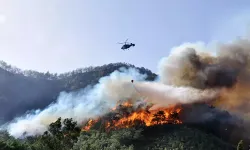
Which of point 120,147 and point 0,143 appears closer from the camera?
point 0,143

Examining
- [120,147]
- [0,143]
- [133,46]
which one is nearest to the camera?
[0,143]

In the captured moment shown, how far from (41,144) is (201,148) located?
281ft

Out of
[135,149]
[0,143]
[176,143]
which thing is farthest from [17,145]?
[176,143]

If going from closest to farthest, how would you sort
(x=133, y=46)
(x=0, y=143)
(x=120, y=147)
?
(x=0, y=143)
(x=133, y=46)
(x=120, y=147)

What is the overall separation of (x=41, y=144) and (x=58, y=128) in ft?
57.4

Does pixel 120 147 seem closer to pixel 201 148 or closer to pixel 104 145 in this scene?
pixel 104 145

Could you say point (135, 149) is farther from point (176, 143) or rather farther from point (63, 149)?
point (63, 149)

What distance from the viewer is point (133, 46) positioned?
502 ft

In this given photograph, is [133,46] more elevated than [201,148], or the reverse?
[133,46]

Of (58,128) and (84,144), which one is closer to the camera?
(58,128)

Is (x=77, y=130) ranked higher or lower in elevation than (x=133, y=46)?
lower

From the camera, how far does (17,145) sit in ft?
493

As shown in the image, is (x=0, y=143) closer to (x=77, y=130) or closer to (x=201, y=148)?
(x=77, y=130)

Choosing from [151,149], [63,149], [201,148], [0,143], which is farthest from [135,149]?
[0,143]
